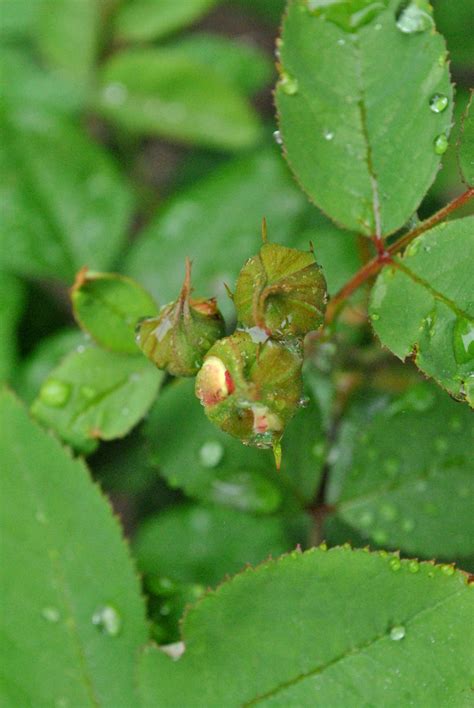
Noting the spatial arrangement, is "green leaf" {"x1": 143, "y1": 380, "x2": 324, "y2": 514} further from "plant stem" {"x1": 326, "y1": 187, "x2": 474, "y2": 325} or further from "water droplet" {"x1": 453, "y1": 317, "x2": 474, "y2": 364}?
"water droplet" {"x1": 453, "y1": 317, "x2": 474, "y2": 364}

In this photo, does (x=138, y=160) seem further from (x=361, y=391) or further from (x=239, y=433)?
(x=239, y=433)

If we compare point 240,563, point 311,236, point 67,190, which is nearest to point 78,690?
point 240,563

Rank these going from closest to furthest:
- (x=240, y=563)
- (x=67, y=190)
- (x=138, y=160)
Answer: (x=240, y=563), (x=67, y=190), (x=138, y=160)

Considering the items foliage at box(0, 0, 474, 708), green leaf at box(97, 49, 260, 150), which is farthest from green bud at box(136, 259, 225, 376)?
green leaf at box(97, 49, 260, 150)

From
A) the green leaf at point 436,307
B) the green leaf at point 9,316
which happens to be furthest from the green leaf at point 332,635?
the green leaf at point 9,316

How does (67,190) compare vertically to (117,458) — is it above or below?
above

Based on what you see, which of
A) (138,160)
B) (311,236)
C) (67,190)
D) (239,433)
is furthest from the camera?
(138,160)

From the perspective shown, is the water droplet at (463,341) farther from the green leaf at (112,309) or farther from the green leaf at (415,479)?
the green leaf at (112,309)
